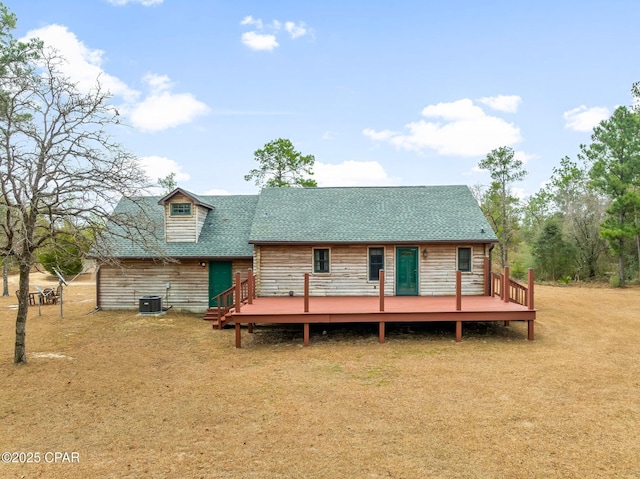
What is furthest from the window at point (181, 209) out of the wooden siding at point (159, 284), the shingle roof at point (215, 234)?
the wooden siding at point (159, 284)

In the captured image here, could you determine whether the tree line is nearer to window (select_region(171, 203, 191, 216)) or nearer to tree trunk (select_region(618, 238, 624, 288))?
tree trunk (select_region(618, 238, 624, 288))

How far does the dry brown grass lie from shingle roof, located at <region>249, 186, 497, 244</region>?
12.3ft

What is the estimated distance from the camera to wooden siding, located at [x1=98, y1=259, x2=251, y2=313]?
14.8m

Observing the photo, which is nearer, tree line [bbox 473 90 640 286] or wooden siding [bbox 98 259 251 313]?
wooden siding [bbox 98 259 251 313]

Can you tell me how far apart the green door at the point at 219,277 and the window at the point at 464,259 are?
866 cm

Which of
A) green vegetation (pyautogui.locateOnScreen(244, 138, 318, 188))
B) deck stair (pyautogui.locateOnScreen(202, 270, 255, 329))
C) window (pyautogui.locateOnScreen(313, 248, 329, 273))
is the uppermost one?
green vegetation (pyautogui.locateOnScreen(244, 138, 318, 188))

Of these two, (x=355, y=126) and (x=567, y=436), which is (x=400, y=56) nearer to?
(x=355, y=126)

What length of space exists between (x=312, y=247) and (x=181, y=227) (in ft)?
18.4

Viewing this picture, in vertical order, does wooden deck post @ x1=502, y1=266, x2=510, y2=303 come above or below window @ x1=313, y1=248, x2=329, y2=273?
below

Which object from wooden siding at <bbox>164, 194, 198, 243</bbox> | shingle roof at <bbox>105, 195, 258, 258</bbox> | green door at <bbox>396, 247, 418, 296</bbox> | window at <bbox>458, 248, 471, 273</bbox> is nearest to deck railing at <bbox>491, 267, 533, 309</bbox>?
window at <bbox>458, 248, 471, 273</bbox>

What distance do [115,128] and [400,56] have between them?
17.9m

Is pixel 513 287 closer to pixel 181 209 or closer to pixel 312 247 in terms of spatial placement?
pixel 312 247

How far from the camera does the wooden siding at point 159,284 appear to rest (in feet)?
48.5

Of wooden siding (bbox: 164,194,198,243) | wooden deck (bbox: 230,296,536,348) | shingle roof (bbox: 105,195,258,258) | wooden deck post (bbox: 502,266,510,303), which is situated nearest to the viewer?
wooden deck (bbox: 230,296,536,348)
